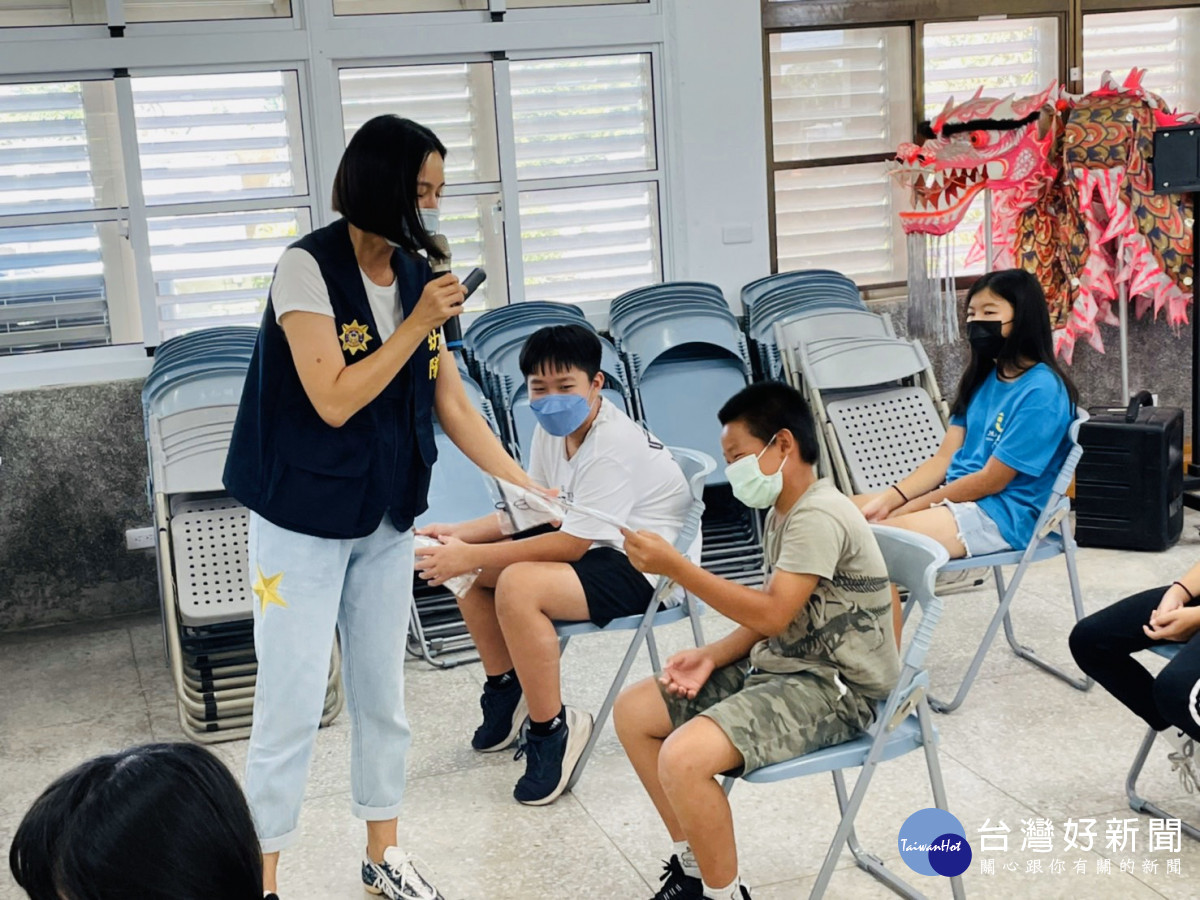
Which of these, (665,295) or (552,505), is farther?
(665,295)

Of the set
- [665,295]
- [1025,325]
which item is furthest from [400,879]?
[665,295]

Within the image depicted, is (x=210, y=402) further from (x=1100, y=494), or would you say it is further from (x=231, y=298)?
(x=1100, y=494)

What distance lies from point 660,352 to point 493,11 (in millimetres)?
1605

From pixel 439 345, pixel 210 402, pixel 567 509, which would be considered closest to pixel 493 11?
pixel 210 402

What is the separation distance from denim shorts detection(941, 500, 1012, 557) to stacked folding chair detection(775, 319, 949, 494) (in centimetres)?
123

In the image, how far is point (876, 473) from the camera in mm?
5059

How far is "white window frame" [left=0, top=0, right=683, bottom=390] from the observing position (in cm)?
511

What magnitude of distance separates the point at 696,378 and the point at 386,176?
299 centimetres

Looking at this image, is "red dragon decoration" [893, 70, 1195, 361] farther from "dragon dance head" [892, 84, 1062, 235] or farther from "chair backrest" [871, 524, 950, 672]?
"chair backrest" [871, 524, 950, 672]

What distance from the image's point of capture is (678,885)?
2.64 m

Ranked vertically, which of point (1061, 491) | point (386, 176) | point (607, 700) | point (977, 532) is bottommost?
point (607, 700)

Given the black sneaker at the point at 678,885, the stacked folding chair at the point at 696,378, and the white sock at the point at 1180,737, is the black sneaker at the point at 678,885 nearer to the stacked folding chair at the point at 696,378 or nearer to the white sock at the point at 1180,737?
the white sock at the point at 1180,737

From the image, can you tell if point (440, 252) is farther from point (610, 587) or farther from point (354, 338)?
point (610, 587)

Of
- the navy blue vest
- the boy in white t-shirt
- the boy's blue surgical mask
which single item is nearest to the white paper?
the boy in white t-shirt
